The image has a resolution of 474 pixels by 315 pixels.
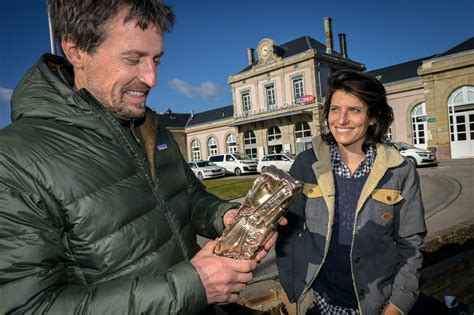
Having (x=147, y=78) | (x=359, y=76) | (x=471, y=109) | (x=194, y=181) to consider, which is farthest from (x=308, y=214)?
(x=471, y=109)

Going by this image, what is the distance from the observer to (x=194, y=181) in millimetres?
2049

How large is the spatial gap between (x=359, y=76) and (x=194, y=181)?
149 centimetres

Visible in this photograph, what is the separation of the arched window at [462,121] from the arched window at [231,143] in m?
21.7

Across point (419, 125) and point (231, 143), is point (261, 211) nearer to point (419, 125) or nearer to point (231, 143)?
point (419, 125)

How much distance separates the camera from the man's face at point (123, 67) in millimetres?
1327

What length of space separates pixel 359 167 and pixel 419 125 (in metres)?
27.3

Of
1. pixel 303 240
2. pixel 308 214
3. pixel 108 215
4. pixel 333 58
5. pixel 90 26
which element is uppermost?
pixel 333 58

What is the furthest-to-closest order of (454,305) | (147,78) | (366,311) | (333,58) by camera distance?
(333,58), (454,305), (366,311), (147,78)

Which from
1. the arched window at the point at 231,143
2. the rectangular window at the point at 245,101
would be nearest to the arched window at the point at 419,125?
the rectangular window at the point at 245,101

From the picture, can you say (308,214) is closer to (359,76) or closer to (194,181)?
(194,181)

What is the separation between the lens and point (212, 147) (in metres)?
40.2

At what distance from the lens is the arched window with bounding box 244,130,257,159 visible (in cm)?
3452

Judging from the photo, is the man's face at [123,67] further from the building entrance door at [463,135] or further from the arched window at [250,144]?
the arched window at [250,144]

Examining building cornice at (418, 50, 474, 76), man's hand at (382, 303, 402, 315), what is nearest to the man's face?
man's hand at (382, 303, 402, 315)
